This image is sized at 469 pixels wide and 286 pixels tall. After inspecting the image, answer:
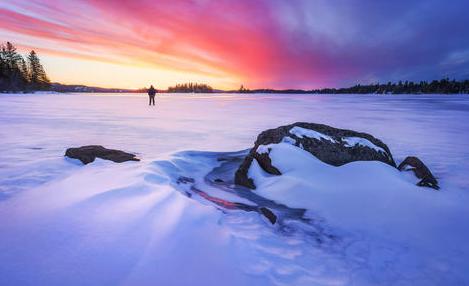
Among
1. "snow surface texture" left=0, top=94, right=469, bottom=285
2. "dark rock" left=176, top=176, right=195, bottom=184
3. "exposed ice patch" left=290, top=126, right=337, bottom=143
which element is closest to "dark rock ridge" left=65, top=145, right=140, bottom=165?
"snow surface texture" left=0, top=94, right=469, bottom=285

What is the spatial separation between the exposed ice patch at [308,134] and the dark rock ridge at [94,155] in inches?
118

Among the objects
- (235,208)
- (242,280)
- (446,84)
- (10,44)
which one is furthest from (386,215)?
(446,84)

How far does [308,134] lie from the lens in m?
5.22

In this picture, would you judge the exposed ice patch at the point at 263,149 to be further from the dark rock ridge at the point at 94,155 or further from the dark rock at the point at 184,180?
the dark rock ridge at the point at 94,155

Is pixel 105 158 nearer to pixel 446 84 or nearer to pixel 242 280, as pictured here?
pixel 242 280

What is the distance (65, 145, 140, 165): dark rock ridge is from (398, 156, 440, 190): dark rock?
15.1 feet

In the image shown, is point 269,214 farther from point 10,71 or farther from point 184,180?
point 10,71

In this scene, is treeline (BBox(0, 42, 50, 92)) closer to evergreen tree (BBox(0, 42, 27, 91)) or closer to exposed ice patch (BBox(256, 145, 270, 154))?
evergreen tree (BBox(0, 42, 27, 91))

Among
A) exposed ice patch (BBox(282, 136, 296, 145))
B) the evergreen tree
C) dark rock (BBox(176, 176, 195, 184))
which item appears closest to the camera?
dark rock (BBox(176, 176, 195, 184))

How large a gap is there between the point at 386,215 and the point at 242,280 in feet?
6.27

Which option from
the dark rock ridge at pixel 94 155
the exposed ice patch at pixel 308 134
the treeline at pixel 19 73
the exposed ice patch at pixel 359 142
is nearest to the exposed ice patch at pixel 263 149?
the exposed ice patch at pixel 308 134

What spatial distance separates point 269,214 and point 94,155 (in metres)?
3.42

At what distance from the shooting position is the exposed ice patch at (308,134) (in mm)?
5152

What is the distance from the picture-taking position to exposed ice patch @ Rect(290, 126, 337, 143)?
5.15 metres
